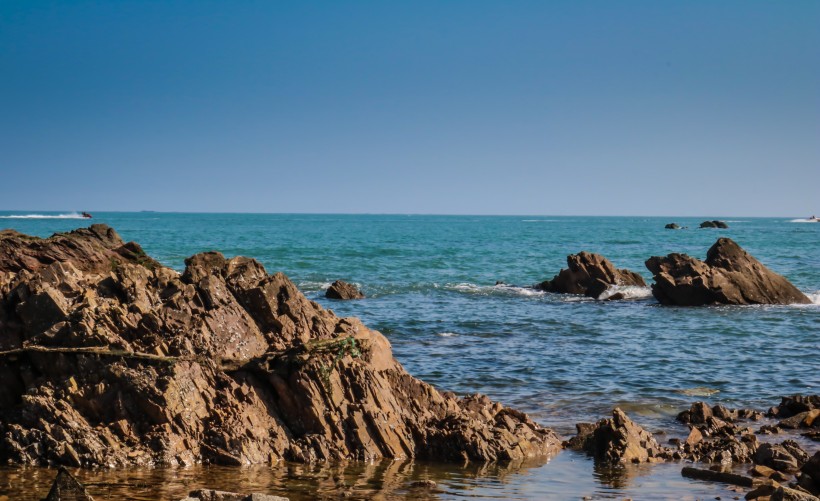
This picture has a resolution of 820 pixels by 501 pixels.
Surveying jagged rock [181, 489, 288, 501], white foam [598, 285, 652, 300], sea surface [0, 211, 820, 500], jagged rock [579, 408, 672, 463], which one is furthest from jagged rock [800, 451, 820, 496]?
white foam [598, 285, 652, 300]

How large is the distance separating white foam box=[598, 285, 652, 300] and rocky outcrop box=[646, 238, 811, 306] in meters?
2.11

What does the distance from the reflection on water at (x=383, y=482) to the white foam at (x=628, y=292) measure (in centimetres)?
2817

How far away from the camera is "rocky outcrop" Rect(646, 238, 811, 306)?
35688mm

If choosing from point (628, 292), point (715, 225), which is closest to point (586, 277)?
point (628, 292)

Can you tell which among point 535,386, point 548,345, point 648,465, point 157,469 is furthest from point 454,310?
point 157,469

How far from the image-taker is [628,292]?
131 ft

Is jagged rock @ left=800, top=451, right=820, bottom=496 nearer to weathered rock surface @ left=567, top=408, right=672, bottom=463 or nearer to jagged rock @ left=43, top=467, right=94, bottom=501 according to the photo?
weathered rock surface @ left=567, top=408, right=672, bottom=463

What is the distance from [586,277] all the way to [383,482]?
106 feet

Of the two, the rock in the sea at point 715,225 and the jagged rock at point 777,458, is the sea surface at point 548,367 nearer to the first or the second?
the jagged rock at point 777,458

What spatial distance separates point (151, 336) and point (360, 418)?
3.35m

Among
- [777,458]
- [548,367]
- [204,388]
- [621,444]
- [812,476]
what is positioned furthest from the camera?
[548,367]

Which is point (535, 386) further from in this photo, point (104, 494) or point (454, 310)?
point (454, 310)

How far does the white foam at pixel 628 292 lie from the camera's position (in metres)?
39.3

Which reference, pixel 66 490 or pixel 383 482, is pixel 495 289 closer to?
pixel 383 482
